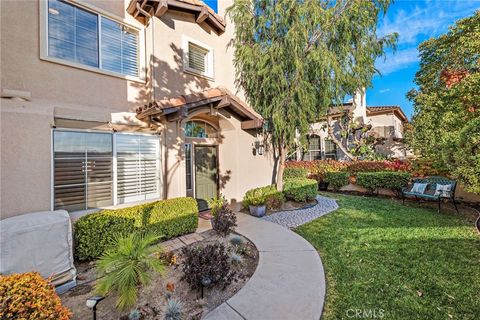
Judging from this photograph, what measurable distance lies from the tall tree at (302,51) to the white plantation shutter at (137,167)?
5.10 metres

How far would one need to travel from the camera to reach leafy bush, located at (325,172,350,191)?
1489 centimetres

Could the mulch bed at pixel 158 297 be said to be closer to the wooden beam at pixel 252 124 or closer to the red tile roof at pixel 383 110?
the wooden beam at pixel 252 124

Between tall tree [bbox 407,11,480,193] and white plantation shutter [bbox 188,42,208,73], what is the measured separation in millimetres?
9793

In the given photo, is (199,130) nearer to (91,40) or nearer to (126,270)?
(91,40)

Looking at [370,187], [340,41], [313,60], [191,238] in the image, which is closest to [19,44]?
[191,238]

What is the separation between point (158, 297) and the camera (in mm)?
4039

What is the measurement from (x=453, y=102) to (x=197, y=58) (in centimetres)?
1227

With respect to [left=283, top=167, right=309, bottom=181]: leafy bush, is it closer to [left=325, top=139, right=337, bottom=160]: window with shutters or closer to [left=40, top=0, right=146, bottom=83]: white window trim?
[left=325, top=139, right=337, bottom=160]: window with shutters

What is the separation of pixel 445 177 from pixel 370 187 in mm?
3479

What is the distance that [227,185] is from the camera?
10.4m

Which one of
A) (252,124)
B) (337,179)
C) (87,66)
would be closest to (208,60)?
(252,124)

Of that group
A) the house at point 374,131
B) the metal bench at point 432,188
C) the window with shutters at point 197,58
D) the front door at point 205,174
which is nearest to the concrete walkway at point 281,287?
the front door at point 205,174

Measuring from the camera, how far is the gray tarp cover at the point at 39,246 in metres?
3.92

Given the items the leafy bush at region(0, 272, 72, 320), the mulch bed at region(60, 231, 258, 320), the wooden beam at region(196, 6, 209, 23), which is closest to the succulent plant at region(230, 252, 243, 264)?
the mulch bed at region(60, 231, 258, 320)
